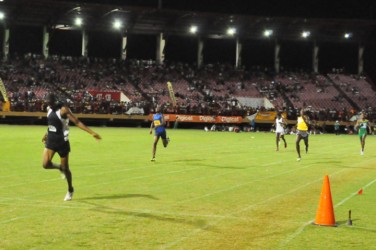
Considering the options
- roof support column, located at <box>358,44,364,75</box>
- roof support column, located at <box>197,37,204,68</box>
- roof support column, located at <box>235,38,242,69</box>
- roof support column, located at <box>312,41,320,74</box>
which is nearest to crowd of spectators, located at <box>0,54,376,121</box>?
roof support column, located at <box>197,37,204,68</box>

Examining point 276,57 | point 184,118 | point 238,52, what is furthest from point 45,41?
point 276,57

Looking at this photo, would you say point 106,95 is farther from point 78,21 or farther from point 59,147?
point 59,147

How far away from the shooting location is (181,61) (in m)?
76.2

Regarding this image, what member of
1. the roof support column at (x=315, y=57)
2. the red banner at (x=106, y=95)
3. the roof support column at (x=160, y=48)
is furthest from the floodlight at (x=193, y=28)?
the roof support column at (x=315, y=57)

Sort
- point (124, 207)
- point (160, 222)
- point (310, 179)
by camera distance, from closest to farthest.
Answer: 1. point (160, 222)
2. point (124, 207)
3. point (310, 179)

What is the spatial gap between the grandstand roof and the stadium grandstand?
0.12 m

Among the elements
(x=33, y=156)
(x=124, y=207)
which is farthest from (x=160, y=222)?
(x=33, y=156)

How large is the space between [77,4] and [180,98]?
1415 cm

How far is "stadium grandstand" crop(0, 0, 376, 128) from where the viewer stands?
5712cm

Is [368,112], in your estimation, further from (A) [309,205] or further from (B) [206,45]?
(A) [309,205]

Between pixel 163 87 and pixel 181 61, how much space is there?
14918 millimetres

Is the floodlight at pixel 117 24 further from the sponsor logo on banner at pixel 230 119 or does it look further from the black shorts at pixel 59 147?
the black shorts at pixel 59 147

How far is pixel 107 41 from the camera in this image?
7275 cm

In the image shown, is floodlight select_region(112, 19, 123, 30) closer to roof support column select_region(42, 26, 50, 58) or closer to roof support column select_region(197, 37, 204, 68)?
roof support column select_region(42, 26, 50, 58)
